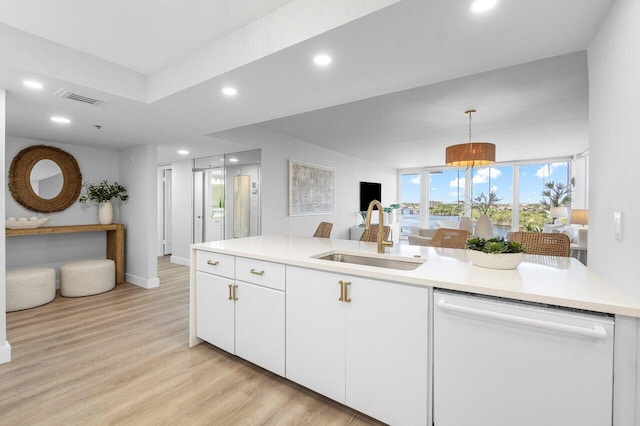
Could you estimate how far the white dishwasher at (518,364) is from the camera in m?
1.13

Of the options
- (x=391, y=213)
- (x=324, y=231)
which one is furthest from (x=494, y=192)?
(x=324, y=231)

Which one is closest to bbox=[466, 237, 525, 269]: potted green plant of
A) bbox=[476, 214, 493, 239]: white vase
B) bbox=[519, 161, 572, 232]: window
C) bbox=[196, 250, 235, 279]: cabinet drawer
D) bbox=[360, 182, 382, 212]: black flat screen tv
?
bbox=[196, 250, 235, 279]: cabinet drawer

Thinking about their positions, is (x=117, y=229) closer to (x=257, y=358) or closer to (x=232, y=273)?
(x=232, y=273)

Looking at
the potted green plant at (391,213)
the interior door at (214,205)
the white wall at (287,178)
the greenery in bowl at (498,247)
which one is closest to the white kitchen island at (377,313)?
A: the greenery in bowl at (498,247)

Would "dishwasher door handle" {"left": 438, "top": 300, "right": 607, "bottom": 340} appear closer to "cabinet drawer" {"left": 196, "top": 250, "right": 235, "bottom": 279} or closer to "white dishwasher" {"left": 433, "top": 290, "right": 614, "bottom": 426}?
"white dishwasher" {"left": 433, "top": 290, "right": 614, "bottom": 426}

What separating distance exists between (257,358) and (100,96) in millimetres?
2472

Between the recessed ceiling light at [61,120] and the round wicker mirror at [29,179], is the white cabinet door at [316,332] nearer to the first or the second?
the recessed ceiling light at [61,120]

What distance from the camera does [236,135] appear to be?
14.4ft

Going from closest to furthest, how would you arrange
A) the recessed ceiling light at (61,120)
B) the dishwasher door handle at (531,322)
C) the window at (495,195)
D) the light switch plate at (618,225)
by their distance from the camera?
1. the dishwasher door handle at (531,322)
2. the light switch plate at (618,225)
3. the recessed ceiling light at (61,120)
4. the window at (495,195)

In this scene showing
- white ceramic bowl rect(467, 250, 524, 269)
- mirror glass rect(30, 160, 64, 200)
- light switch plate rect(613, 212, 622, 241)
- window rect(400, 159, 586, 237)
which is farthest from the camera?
window rect(400, 159, 586, 237)

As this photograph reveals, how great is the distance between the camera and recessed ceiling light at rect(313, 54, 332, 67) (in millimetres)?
1860

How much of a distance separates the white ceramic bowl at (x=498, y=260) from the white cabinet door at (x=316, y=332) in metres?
0.81

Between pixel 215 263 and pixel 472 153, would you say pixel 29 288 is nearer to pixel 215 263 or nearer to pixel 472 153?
pixel 215 263

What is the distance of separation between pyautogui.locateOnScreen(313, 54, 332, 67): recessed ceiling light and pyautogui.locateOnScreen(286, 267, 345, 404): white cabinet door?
1335 millimetres
